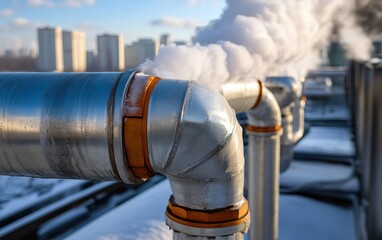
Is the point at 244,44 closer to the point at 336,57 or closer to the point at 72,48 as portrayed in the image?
the point at 72,48

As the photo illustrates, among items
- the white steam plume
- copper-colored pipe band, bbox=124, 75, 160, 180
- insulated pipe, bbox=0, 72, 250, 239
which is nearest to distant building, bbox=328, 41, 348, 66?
the white steam plume

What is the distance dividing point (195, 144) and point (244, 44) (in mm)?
2271

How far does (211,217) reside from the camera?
1.57 m

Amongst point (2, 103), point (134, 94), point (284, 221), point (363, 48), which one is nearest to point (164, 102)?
point (134, 94)

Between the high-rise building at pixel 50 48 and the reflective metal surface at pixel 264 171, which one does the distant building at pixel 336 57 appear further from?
the reflective metal surface at pixel 264 171

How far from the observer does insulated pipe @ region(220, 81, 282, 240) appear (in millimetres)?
3324

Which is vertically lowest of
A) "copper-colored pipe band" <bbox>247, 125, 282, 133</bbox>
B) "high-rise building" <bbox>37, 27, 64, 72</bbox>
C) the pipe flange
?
the pipe flange

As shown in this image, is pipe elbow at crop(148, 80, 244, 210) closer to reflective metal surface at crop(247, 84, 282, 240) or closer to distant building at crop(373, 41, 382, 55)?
reflective metal surface at crop(247, 84, 282, 240)

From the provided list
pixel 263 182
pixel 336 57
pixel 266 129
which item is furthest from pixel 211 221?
pixel 336 57

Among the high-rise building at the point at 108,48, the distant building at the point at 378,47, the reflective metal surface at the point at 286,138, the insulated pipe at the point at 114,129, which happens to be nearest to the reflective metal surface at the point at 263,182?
the reflective metal surface at the point at 286,138

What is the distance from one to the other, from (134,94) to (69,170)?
42 centimetres

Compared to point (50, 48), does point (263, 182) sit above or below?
below

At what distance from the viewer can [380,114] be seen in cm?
412

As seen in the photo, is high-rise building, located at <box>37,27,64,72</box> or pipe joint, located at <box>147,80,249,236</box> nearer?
pipe joint, located at <box>147,80,249,236</box>
